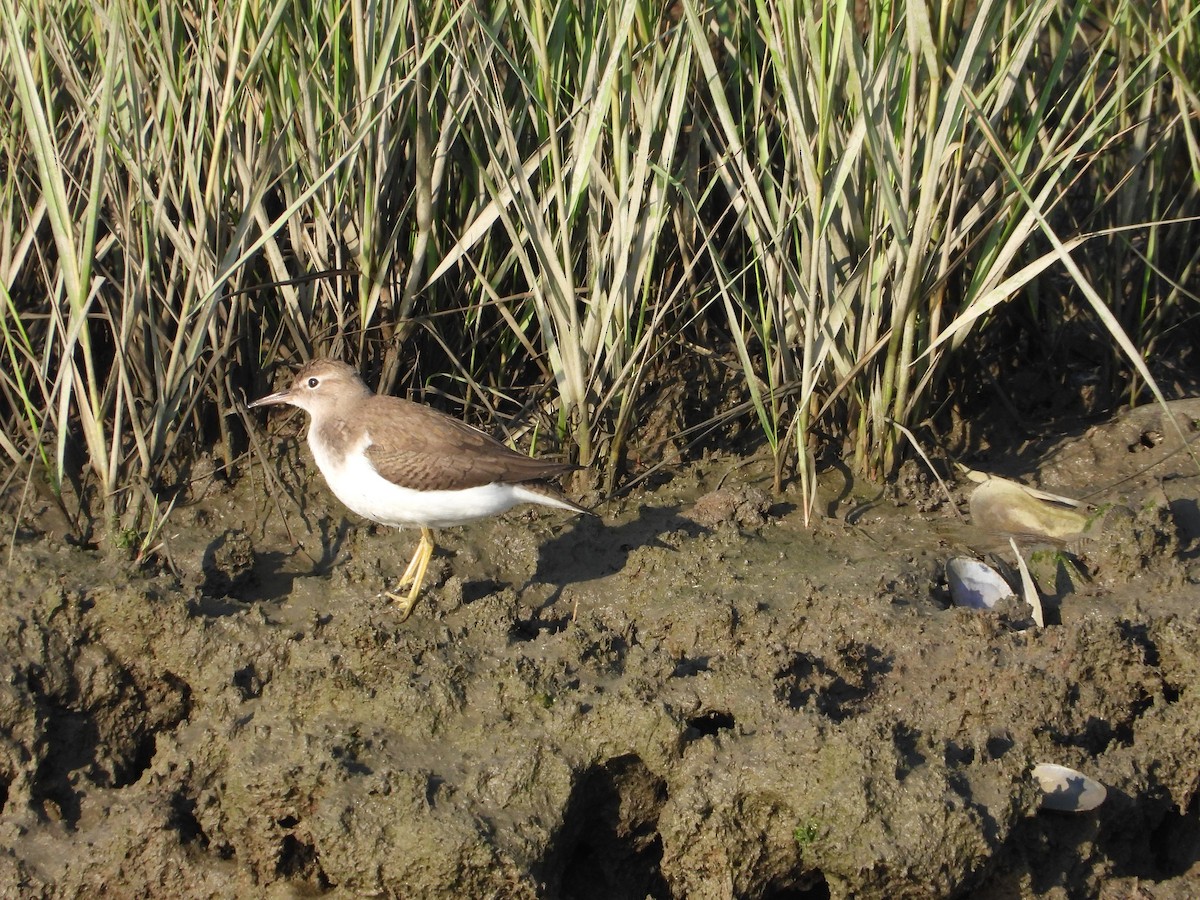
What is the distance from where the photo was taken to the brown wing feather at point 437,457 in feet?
16.5

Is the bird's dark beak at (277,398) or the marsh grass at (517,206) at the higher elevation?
the marsh grass at (517,206)

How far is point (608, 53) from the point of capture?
5.16 metres

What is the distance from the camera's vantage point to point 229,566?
5406 mm

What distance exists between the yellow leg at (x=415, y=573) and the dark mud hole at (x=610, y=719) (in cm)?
6

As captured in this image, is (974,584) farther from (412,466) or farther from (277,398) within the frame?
(277,398)

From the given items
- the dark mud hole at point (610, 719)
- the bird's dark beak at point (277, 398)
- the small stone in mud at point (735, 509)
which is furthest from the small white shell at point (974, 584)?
the bird's dark beak at point (277, 398)

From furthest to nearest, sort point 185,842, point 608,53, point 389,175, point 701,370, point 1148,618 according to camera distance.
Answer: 1. point 701,370
2. point 389,175
3. point 608,53
4. point 1148,618
5. point 185,842

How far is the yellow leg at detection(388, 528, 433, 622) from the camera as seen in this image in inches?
193

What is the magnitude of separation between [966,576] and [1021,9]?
2214 millimetres

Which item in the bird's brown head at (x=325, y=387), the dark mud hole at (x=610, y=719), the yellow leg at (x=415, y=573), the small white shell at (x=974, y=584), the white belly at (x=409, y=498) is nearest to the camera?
the dark mud hole at (x=610, y=719)

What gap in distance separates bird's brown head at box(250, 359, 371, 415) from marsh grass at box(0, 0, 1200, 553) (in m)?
0.34

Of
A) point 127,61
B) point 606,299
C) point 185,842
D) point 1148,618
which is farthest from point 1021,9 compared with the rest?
point 185,842

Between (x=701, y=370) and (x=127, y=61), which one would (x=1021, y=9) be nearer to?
(x=701, y=370)

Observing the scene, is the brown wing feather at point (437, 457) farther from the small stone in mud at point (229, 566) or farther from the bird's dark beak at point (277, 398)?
the small stone in mud at point (229, 566)
